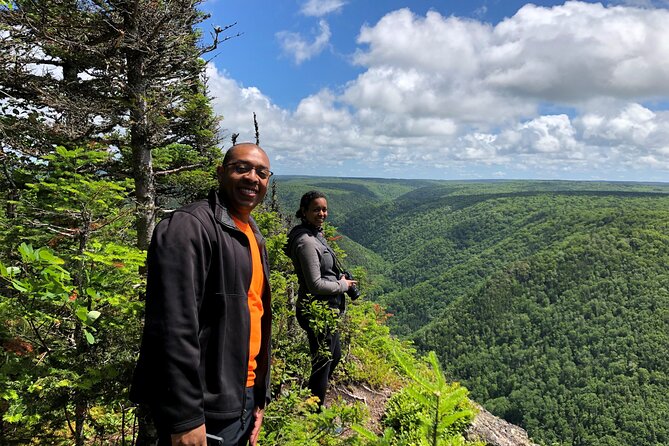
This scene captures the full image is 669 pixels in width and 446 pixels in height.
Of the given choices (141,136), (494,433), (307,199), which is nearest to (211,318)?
(307,199)

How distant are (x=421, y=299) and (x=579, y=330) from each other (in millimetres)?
59713

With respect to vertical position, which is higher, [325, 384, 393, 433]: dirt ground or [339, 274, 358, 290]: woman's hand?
[339, 274, 358, 290]: woman's hand

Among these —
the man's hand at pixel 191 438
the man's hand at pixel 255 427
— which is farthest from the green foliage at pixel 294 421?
the man's hand at pixel 191 438

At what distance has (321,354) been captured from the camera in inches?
149

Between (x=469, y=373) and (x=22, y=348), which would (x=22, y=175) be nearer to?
(x=22, y=348)

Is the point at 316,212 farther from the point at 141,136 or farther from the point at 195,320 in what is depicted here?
the point at 141,136

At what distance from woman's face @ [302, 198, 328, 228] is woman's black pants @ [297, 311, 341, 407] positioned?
101cm

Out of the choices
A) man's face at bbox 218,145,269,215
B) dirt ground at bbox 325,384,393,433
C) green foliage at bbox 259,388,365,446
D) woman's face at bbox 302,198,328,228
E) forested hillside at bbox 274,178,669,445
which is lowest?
forested hillside at bbox 274,178,669,445

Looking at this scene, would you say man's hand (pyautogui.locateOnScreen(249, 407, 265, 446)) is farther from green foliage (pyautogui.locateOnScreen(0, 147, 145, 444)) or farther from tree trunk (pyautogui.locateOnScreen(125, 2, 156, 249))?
tree trunk (pyautogui.locateOnScreen(125, 2, 156, 249))

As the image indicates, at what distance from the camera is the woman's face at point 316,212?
3707mm

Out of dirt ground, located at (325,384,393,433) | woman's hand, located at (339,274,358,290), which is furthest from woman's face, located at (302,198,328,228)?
dirt ground, located at (325,384,393,433)

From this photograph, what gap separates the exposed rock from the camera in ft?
17.4

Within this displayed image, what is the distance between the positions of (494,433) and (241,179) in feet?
19.8

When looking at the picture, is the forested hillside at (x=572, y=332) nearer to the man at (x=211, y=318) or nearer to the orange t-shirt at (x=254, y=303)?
the orange t-shirt at (x=254, y=303)
